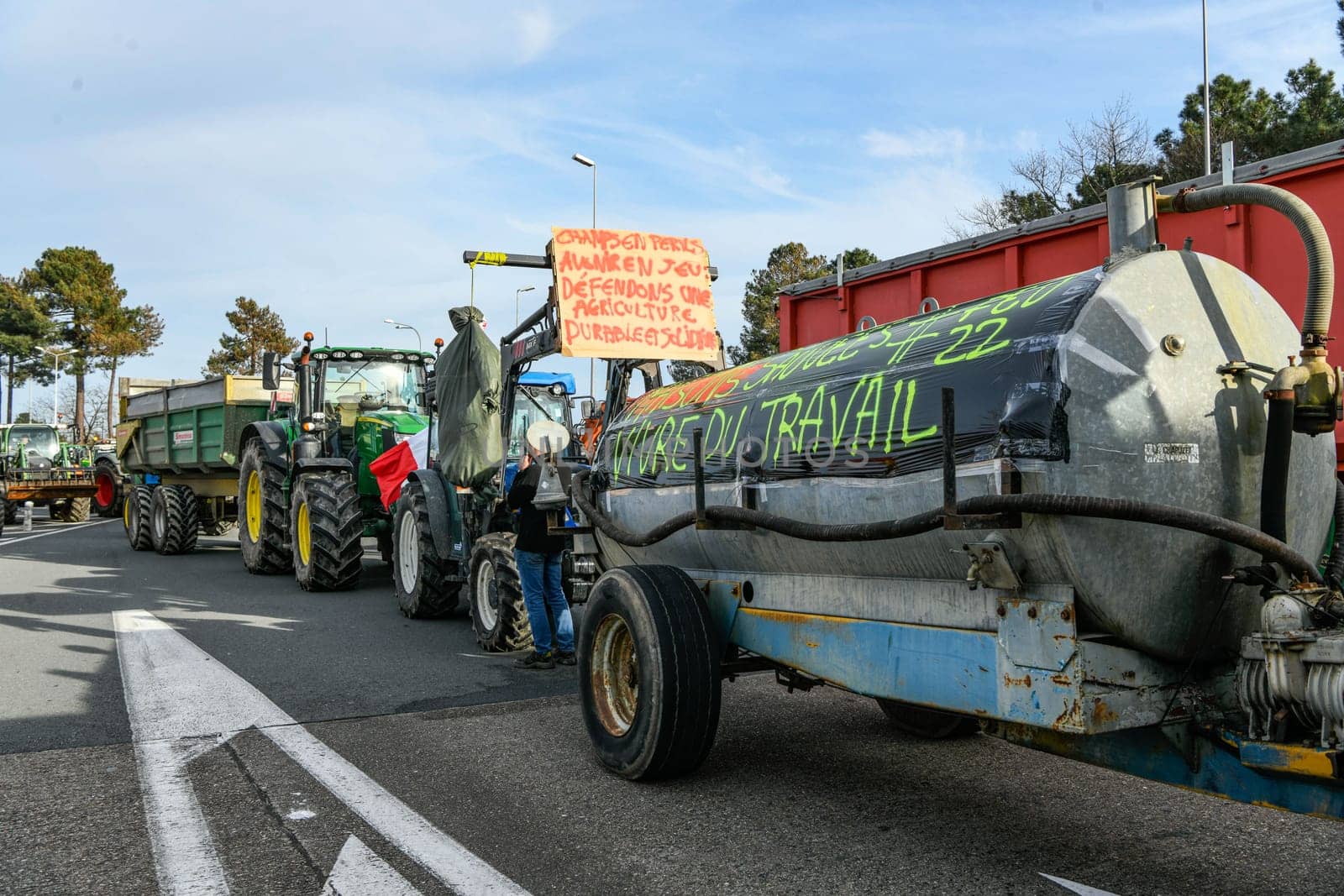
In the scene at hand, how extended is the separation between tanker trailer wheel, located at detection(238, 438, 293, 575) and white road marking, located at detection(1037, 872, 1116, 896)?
1152 centimetres

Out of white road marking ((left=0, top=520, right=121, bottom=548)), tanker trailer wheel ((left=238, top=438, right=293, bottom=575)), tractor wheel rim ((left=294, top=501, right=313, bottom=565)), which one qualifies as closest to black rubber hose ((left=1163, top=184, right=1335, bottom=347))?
tractor wheel rim ((left=294, top=501, right=313, bottom=565))

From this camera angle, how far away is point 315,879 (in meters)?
3.76

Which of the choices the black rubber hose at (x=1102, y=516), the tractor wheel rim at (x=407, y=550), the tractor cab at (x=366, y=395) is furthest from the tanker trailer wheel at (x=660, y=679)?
the tractor cab at (x=366, y=395)

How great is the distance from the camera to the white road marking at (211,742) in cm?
A: 394

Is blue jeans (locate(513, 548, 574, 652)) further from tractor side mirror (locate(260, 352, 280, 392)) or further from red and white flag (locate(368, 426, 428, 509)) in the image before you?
tractor side mirror (locate(260, 352, 280, 392))

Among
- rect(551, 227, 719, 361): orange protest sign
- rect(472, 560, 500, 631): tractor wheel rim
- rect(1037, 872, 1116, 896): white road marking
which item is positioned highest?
rect(551, 227, 719, 361): orange protest sign

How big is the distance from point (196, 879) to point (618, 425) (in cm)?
323

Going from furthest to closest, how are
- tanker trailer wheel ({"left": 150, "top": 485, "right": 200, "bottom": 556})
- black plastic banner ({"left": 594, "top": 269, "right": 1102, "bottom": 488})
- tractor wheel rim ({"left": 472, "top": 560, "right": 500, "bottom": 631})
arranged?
tanker trailer wheel ({"left": 150, "top": 485, "right": 200, "bottom": 556}), tractor wheel rim ({"left": 472, "top": 560, "right": 500, "bottom": 631}), black plastic banner ({"left": 594, "top": 269, "right": 1102, "bottom": 488})

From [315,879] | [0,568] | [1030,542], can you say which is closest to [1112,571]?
[1030,542]

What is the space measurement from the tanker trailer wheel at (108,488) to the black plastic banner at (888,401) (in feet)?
90.7

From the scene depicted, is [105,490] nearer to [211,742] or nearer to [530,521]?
[530,521]

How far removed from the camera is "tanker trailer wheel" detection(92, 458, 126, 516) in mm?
29050

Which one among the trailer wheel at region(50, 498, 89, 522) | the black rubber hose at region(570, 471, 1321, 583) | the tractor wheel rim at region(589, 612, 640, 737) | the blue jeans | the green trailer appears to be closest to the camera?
the black rubber hose at region(570, 471, 1321, 583)

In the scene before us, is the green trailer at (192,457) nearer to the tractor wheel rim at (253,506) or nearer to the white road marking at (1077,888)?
the tractor wheel rim at (253,506)
